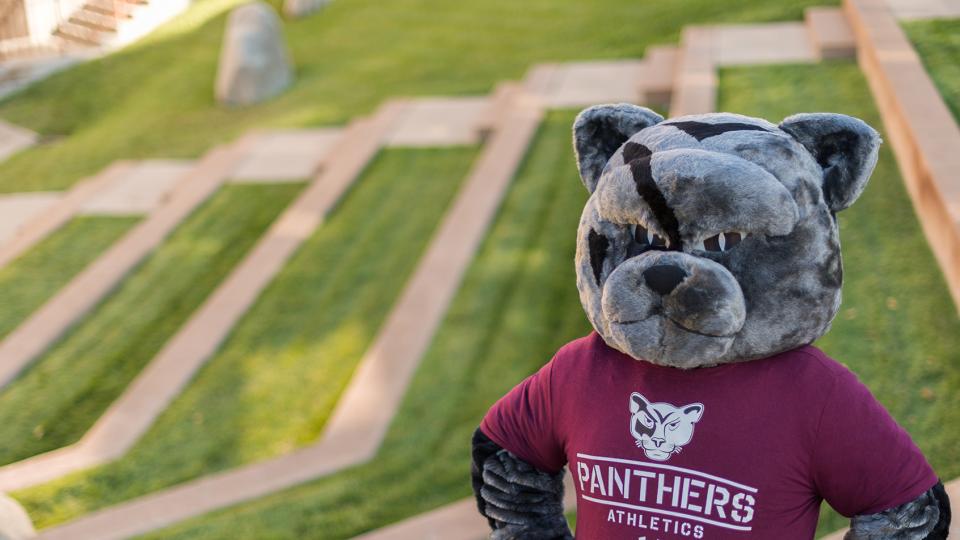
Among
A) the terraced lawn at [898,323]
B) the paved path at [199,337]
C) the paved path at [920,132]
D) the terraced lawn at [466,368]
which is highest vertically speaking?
the paved path at [920,132]

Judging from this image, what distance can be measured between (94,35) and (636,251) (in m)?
16.6

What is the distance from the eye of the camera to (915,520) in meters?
2.13

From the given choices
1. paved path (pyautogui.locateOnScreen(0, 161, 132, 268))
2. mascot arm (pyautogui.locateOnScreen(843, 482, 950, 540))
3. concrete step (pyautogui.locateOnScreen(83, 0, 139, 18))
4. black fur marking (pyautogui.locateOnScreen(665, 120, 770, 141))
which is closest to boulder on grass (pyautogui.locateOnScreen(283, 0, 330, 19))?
concrete step (pyautogui.locateOnScreen(83, 0, 139, 18))

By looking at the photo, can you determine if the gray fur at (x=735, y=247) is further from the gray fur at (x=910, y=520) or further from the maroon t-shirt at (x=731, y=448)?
the gray fur at (x=910, y=520)

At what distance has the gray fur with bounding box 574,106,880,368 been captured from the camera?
2.14 meters

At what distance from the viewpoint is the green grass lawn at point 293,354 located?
6.02 metres

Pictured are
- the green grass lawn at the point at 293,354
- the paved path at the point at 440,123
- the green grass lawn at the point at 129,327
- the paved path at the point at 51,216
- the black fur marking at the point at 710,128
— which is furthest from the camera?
the paved path at the point at 440,123

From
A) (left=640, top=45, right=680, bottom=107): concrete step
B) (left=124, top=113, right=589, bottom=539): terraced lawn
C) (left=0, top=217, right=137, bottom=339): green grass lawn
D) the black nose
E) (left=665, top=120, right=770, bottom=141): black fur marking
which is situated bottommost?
(left=0, top=217, right=137, bottom=339): green grass lawn

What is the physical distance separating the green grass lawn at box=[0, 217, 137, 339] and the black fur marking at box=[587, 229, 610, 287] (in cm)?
669

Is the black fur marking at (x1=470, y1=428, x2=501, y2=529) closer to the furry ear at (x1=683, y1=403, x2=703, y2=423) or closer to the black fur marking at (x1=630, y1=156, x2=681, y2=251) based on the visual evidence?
the furry ear at (x1=683, y1=403, x2=703, y2=423)

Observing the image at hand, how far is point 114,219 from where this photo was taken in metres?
10.0

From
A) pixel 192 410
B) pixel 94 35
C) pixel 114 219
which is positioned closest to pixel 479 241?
pixel 192 410

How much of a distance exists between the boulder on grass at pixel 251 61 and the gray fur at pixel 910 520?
1213 centimetres

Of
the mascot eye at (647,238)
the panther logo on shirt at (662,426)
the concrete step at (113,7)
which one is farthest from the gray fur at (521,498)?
the concrete step at (113,7)
